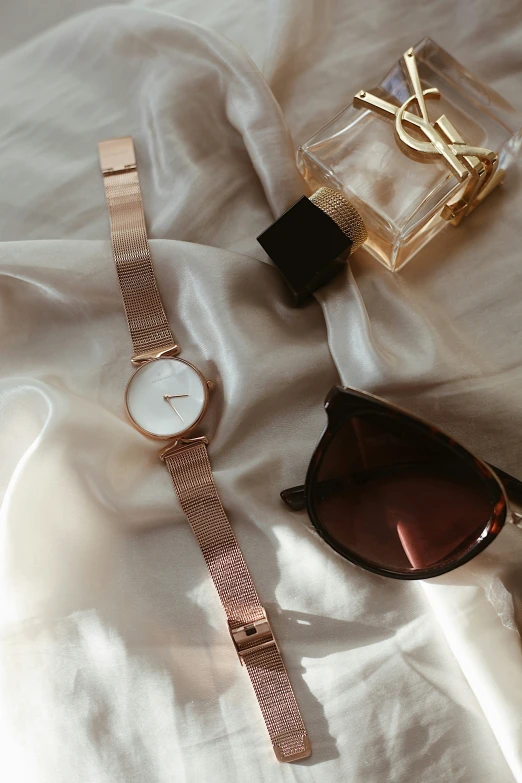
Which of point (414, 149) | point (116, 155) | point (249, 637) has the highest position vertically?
point (414, 149)

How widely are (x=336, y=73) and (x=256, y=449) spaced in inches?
17.6

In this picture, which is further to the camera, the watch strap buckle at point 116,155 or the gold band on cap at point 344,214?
the watch strap buckle at point 116,155

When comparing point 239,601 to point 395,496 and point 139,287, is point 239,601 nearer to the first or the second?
point 395,496

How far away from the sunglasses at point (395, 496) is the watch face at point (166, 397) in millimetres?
130

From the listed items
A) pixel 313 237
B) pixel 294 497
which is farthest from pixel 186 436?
pixel 313 237

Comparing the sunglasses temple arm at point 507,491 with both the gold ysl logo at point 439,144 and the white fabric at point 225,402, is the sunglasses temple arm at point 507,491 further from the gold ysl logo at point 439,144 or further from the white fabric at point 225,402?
the gold ysl logo at point 439,144

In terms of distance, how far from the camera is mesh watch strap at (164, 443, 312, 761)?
0.58 meters

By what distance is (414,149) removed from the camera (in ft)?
2.12

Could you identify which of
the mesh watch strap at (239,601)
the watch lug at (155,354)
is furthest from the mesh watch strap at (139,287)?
the mesh watch strap at (239,601)

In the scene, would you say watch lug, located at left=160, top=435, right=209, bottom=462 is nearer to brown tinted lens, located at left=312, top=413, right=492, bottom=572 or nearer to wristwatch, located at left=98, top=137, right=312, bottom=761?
wristwatch, located at left=98, top=137, right=312, bottom=761

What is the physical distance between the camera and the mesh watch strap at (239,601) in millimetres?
576

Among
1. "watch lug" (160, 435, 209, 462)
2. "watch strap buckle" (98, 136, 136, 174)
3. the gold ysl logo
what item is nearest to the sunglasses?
"watch lug" (160, 435, 209, 462)

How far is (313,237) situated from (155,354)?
19 cm

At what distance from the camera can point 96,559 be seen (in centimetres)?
61
